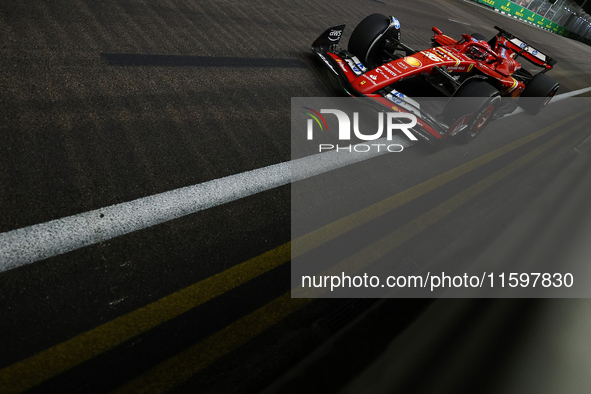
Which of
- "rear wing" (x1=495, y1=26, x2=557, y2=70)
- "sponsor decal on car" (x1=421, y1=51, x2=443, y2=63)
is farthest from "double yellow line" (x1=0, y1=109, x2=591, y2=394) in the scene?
"rear wing" (x1=495, y1=26, x2=557, y2=70)

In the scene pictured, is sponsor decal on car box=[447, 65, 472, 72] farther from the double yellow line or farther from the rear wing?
the double yellow line

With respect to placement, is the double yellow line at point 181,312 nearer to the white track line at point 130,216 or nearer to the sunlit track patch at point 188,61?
the white track line at point 130,216

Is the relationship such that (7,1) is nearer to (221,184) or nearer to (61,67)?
(61,67)

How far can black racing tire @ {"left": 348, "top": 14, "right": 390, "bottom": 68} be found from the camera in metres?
4.50

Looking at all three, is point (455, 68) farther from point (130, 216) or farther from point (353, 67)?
point (130, 216)

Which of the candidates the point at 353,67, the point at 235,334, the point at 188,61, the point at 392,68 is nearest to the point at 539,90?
the point at 392,68

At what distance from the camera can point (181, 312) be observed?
188 cm

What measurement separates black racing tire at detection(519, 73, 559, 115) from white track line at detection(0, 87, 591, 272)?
4.73 metres

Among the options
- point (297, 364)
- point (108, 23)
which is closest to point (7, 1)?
point (108, 23)

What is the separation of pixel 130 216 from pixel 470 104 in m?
3.54

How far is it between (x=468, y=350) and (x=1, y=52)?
12.9 ft

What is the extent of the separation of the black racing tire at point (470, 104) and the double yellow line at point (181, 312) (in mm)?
1875

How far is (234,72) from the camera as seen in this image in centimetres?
403

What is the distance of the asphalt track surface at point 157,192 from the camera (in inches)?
66.5
